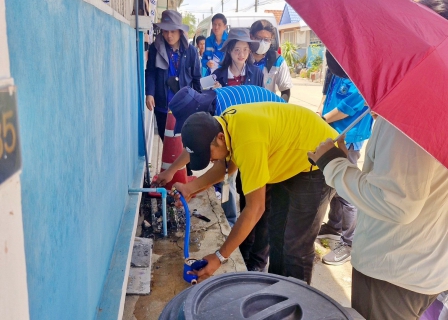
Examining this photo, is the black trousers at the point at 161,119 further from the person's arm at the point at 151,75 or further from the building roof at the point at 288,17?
the building roof at the point at 288,17

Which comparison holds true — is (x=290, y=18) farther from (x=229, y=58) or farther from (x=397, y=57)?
(x=397, y=57)

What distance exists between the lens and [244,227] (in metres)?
2.23

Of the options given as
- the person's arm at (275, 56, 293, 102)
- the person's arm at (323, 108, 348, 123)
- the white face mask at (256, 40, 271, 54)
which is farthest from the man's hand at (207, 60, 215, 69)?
the person's arm at (323, 108, 348, 123)

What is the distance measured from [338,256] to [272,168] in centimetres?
160

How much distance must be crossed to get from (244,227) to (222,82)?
2429 mm

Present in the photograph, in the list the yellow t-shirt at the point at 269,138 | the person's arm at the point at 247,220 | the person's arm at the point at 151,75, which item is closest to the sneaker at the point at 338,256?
the yellow t-shirt at the point at 269,138

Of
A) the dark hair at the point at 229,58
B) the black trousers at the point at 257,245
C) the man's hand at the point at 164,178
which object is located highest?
the dark hair at the point at 229,58

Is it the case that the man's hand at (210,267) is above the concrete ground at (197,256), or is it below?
above

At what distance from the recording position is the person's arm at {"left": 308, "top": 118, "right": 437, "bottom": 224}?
1.38m

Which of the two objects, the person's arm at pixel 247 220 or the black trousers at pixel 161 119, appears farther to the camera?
the black trousers at pixel 161 119

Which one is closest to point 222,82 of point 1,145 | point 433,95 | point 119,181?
point 119,181

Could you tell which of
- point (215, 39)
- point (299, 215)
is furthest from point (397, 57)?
point (215, 39)

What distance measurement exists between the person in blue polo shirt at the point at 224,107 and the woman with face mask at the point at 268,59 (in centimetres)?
144

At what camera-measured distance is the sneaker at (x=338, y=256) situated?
12.1 feet
